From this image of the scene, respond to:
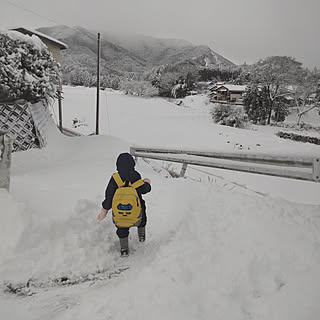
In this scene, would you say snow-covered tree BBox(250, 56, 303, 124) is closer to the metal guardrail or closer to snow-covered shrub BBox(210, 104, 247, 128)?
snow-covered shrub BBox(210, 104, 247, 128)

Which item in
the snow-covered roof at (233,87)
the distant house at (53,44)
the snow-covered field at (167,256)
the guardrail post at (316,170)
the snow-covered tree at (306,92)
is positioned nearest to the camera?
the snow-covered field at (167,256)

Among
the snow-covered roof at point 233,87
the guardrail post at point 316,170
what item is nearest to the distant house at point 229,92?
the snow-covered roof at point 233,87

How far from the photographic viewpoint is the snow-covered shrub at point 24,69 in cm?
770

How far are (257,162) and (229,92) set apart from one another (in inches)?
1273

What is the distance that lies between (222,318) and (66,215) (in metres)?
2.32

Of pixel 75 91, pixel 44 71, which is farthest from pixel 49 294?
pixel 75 91

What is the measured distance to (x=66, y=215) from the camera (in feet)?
10.7

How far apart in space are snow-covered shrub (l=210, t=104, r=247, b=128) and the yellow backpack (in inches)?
950

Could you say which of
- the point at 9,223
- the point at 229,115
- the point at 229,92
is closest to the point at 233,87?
the point at 229,92

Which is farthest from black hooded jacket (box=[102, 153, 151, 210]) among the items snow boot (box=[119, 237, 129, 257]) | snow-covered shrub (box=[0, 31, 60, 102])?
snow-covered shrub (box=[0, 31, 60, 102])

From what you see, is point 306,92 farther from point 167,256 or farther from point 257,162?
point 167,256

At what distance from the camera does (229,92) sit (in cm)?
3322

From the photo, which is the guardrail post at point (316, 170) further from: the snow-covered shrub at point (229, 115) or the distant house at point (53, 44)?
the snow-covered shrub at point (229, 115)

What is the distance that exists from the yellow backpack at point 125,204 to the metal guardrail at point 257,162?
1733mm
